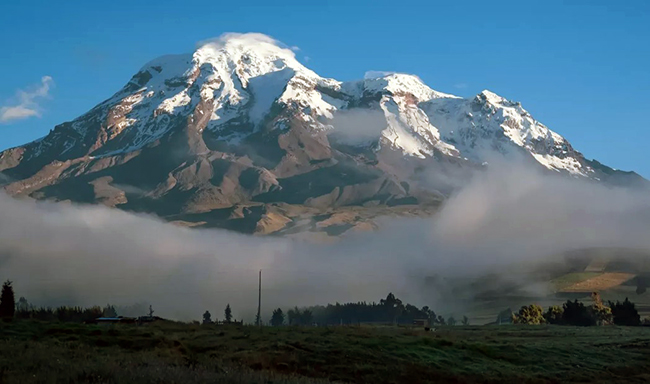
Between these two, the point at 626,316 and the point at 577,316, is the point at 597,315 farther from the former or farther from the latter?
the point at 626,316

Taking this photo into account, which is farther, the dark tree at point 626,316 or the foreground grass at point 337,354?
the dark tree at point 626,316

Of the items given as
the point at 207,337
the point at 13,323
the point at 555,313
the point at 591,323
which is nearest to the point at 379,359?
the point at 207,337

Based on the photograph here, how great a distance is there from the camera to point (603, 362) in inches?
2589

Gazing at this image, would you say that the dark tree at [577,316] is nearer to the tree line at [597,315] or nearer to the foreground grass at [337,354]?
the tree line at [597,315]

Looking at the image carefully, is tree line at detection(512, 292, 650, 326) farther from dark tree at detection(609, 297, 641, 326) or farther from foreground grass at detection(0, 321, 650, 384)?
foreground grass at detection(0, 321, 650, 384)

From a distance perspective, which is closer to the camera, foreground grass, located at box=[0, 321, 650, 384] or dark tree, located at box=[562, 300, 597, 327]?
foreground grass, located at box=[0, 321, 650, 384]

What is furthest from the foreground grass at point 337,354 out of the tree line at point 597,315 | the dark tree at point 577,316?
the tree line at point 597,315

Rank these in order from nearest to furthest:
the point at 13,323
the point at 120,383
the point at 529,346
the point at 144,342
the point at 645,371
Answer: the point at 120,383 → the point at 144,342 → the point at 13,323 → the point at 645,371 → the point at 529,346

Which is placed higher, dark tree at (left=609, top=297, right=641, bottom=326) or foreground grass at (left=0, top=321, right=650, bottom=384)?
dark tree at (left=609, top=297, right=641, bottom=326)

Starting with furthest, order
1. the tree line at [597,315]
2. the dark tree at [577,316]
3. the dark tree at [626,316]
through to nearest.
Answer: the dark tree at [577,316], the tree line at [597,315], the dark tree at [626,316]

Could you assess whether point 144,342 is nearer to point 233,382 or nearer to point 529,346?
point 233,382

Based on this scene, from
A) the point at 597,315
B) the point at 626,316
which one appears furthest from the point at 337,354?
the point at 597,315

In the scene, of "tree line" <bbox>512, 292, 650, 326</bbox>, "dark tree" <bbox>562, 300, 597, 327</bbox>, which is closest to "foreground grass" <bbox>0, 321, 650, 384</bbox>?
"dark tree" <bbox>562, 300, 597, 327</bbox>

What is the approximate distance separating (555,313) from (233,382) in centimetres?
18283
